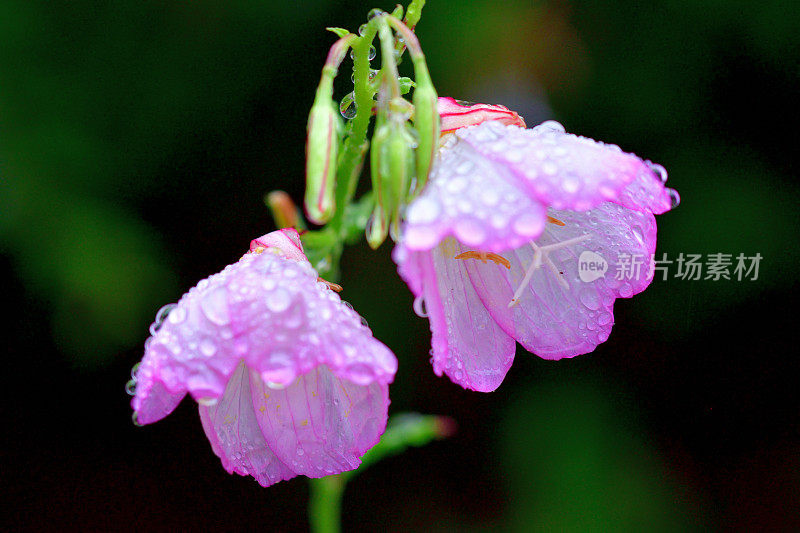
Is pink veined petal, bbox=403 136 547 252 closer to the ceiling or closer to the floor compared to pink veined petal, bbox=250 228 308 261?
closer to the ceiling

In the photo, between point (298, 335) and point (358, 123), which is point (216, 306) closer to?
point (298, 335)

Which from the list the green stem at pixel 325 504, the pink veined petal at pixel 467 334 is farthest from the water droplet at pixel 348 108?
the green stem at pixel 325 504

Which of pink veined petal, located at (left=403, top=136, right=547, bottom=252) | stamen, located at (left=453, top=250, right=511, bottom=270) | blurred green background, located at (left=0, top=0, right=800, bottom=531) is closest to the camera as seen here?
pink veined petal, located at (left=403, top=136, right=547, bottom=252)

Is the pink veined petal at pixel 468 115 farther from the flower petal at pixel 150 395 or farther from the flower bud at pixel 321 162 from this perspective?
the flower petal at pixel 150 395
